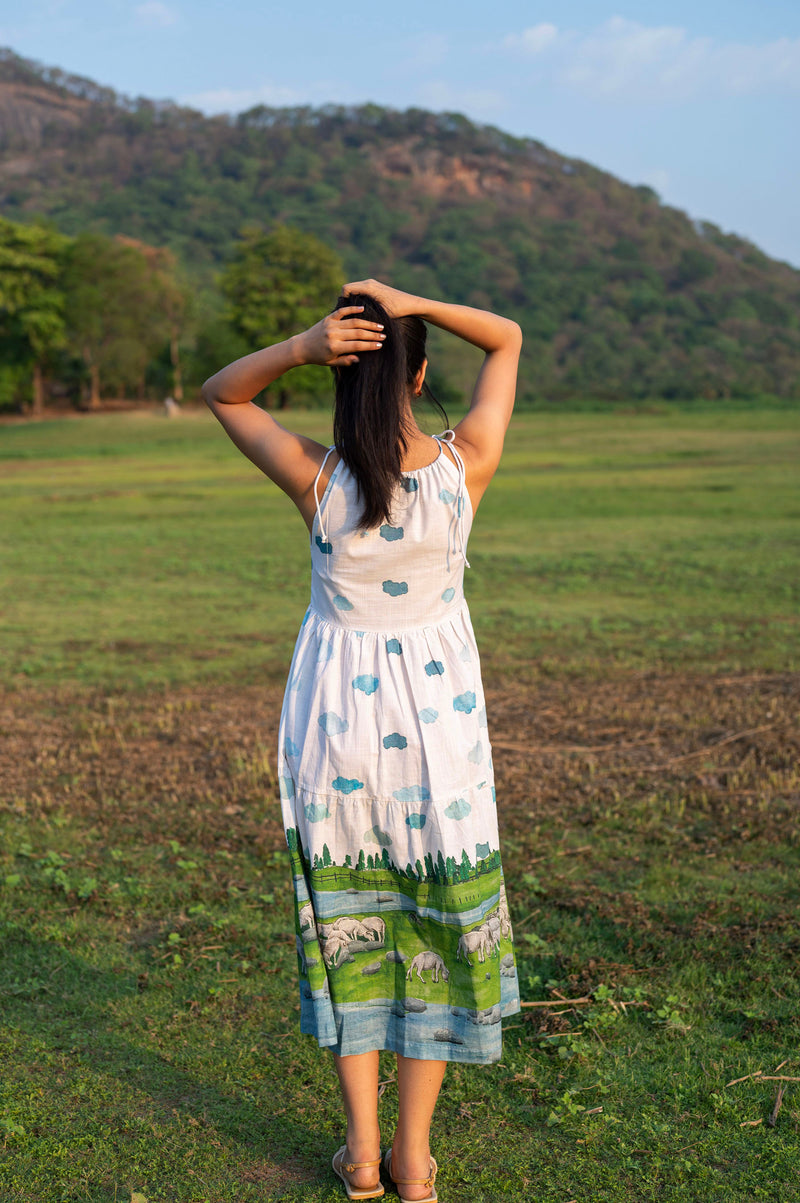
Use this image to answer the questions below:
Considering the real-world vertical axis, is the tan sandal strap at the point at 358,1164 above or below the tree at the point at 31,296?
below

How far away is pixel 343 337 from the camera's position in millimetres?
2232

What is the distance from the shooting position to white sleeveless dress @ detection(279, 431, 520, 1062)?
239 cm

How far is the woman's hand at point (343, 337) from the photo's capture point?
2.23 meters

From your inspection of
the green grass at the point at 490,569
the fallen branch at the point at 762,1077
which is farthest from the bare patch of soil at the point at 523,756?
the fallen branch at the point at 762,1077

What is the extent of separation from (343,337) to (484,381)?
52 cm

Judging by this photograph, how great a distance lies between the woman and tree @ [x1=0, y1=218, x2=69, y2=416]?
194ft

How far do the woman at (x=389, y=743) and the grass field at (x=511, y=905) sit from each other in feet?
1.70

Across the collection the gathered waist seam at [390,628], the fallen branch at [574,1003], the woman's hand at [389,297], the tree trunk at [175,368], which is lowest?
the fallen branch at [574,1003]

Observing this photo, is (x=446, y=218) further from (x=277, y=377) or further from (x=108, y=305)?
(x=277, y=377)

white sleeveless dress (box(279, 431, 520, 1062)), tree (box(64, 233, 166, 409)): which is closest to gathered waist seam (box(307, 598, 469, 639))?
white sleeveless dress (box(279, 431, 520, 1062))

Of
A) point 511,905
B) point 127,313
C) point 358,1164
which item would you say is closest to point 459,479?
point 358,1164

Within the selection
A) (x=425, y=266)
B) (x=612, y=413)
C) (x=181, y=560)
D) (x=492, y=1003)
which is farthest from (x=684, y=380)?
(x=492, y=1003)

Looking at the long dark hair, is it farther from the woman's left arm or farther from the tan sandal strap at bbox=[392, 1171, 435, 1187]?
the tan sandal strap at bbox=[392, 1171, 435, 1187]

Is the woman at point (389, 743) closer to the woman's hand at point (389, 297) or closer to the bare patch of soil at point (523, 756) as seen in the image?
the woman's hand at point (389, 297)
